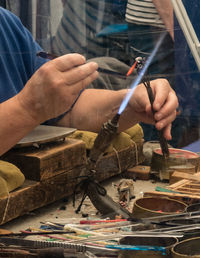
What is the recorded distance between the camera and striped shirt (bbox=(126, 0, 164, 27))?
0.86 m

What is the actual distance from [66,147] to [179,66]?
338 mm

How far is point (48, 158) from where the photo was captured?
1104 millimetres

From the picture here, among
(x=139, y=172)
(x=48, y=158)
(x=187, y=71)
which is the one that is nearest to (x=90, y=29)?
(x=187, y=71)

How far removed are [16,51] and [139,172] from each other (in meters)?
0.53

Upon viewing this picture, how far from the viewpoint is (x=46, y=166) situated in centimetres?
110

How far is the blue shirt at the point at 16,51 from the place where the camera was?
84cm

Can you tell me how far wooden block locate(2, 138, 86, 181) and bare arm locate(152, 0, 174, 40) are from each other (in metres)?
0.36

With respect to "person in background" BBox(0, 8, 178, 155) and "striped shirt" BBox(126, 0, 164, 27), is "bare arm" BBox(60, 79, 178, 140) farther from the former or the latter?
"striped shirt" BBox(126, 0, 164, 27)

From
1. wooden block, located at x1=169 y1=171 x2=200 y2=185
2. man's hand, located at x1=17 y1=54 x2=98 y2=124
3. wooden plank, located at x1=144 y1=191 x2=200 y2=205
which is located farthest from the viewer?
wooden block, located at x1=169 y1=171 x2=200 y2=185

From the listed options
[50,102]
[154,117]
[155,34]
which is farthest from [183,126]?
[50,102]

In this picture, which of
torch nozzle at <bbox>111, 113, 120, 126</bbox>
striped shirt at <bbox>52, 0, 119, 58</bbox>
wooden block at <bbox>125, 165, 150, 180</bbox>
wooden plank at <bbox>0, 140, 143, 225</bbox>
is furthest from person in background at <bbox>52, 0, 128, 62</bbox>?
wooden block at <bbox>125, 165, 150, 180</bbox>

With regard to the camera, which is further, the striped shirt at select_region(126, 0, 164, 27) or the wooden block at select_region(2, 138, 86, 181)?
the wooden block at select_region(2, 138, 86, 181)

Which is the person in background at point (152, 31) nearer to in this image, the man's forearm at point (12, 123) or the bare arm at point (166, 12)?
the bare arm at point (166, 12)

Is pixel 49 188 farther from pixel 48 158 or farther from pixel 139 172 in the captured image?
pixel 139 172
